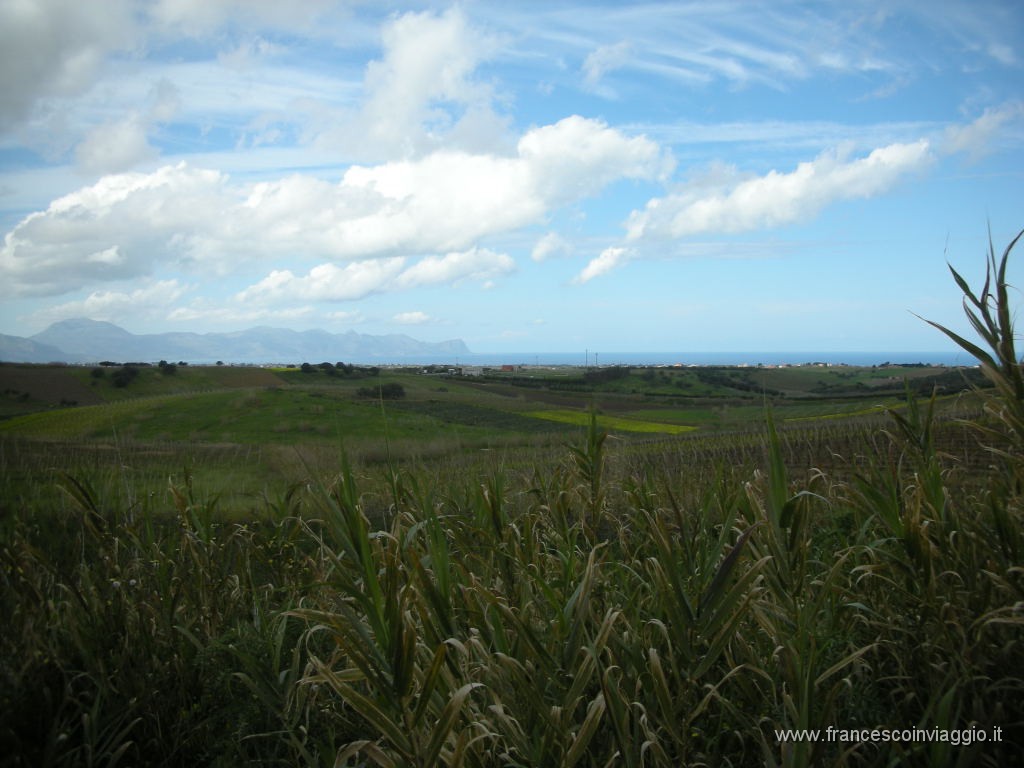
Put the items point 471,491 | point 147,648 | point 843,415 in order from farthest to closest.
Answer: point 843,415 < point 471,491 < point 147,648

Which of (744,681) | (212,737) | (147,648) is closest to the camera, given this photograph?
(744,681)

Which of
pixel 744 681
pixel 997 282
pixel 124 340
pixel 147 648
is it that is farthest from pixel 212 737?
pixel 124 340

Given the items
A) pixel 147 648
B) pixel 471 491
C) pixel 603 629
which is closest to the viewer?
pixel 603 629

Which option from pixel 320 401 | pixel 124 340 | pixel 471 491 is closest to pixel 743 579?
pixel 471 491

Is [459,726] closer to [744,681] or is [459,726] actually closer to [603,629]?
[603,629]

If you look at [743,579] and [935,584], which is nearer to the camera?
[743,579]

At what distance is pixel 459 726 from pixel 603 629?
75cm

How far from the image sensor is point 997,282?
2.99 metres

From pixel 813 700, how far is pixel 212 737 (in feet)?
8.26

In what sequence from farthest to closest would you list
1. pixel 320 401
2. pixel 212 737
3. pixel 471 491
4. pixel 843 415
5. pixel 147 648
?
1. pixel 320 401
2. pixel 843 415
3. pixel 471 491
4. pixel 147 648
5. pixel 212 737

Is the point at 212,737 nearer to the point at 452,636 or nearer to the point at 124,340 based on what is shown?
the point at 452,636

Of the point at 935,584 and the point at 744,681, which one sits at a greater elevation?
the point at 935,584

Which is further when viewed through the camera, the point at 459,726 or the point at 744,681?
the point at 744,681

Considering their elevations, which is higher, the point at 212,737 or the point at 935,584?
the point at 935,584
